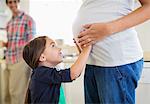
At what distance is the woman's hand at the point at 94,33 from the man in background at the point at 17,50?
5.40 ft

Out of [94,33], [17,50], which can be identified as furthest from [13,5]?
[94,33]

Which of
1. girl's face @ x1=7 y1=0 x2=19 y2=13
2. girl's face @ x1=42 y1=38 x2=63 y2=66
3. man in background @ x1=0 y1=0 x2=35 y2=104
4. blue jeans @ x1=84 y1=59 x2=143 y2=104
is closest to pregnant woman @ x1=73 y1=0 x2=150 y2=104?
blue jeans @ x1=84 y1=59 x2=143 y2=104

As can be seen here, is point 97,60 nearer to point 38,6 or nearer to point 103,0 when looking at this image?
point 103,0

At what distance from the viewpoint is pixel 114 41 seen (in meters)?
0.78

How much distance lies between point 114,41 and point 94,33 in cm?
7

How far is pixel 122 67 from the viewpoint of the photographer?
79cm

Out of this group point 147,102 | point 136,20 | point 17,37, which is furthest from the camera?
point 17,37

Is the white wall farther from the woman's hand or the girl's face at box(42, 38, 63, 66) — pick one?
the woman's hand

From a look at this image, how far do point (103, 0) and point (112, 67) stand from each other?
21 centimetres

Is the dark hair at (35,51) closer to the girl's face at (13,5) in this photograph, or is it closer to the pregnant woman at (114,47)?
the pregnant woman at (114,47)

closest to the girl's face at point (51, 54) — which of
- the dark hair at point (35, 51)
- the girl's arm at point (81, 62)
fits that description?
the dark hair at point (35, 51)

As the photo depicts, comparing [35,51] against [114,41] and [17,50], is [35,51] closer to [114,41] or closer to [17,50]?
[114,41]

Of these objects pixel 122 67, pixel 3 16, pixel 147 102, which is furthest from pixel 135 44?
pixel 3 16

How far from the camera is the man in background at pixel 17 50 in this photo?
241 cm
